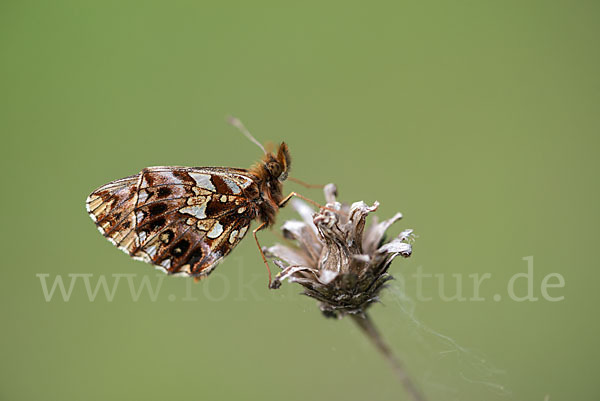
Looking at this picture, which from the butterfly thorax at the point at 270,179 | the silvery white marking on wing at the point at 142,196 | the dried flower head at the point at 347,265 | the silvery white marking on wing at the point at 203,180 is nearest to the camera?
the dried flower head at the point at 347,265

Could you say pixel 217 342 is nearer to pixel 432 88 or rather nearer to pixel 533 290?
pixel 533 290

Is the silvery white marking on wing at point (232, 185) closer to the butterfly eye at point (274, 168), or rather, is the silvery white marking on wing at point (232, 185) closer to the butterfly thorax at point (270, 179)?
the butterfly thorax at point (270, 179)

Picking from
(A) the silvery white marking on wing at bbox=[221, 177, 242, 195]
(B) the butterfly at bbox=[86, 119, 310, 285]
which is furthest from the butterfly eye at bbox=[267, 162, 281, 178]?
(A) the silvery white marking on wing at bbox=[221, 177, 242, 195]

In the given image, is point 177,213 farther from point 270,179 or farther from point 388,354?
point 388,354

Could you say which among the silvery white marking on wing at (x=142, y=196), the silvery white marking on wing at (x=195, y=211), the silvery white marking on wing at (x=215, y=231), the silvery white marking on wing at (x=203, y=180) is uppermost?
the silvery white marking on wing at (x=142, y=196)

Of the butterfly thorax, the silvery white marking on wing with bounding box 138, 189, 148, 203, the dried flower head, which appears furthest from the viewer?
the butterfly thorax

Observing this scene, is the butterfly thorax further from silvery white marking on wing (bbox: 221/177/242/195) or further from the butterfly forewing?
silvery white marking on wing (bbox: 221/177/242/195)

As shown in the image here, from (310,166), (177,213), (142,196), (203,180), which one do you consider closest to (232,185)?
(203,180)

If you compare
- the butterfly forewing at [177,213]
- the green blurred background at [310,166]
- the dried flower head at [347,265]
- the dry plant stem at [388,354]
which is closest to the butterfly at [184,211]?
the butterfly forewing at [177,213]
